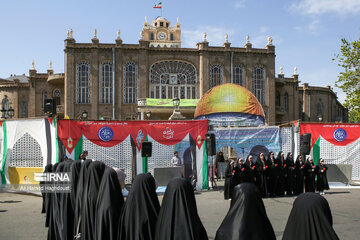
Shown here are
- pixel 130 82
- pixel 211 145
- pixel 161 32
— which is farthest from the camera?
pixel 161 32

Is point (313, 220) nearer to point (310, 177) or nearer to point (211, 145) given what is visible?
point (211, 145)

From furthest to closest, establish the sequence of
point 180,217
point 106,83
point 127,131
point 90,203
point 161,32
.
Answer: point 161,32
point 106,83
point 127,131
point 90,203
point 180,217

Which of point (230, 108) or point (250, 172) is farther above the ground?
point (230, 108)

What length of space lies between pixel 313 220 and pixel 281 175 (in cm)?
1176

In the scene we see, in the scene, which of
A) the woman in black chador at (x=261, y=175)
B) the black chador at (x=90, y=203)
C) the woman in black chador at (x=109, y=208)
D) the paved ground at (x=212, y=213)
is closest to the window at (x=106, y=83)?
the paved ground at (x=212, y=213)

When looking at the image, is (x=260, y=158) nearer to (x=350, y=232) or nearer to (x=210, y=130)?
(x=210, y=130)

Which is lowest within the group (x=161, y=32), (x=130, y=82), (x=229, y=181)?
(x=229, y=181)

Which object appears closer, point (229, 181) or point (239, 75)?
point (229, 181)

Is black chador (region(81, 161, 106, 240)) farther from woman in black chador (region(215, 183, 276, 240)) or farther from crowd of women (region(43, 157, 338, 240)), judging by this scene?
woman in black chador (region(215, 183, 276, 240))

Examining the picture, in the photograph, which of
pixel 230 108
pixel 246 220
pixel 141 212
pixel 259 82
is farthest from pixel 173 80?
pixel 246 220

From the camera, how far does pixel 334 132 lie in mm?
16953

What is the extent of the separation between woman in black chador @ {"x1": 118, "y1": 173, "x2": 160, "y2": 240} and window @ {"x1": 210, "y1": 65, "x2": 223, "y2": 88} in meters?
36.6

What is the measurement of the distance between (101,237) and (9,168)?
466 inches

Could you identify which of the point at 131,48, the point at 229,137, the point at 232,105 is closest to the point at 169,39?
the point at 131,48
